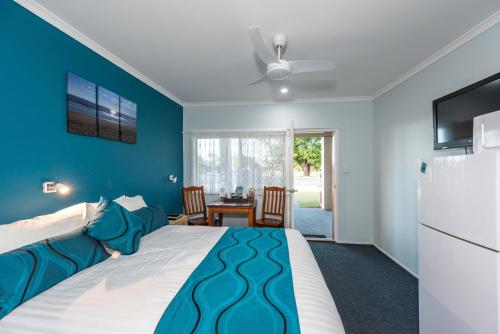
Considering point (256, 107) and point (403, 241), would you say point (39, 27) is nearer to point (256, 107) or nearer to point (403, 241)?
point (256, 107)

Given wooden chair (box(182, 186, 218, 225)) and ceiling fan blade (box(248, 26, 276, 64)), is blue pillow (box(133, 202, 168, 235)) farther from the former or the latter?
ceiling fan blade (box(248, 26, 276, 64))

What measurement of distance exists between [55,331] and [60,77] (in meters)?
1.90

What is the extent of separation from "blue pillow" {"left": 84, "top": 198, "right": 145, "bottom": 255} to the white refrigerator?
7.27 ft

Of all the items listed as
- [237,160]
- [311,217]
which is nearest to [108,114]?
[237,160]

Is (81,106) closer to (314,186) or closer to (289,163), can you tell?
(289,163)

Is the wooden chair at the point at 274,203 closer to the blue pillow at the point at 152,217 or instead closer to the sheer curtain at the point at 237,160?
the sheer curtain at the point at 237,160

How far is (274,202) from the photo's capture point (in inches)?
152

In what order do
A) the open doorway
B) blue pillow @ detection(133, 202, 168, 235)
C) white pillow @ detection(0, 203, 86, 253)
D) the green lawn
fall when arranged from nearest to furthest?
1. white pillow @ detection(0, 203, 86, 253)
2. blue pillow @ detection(133, 202, 168, 235)
3. the open doorway
4. the green lawn

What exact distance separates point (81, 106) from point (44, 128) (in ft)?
1.28

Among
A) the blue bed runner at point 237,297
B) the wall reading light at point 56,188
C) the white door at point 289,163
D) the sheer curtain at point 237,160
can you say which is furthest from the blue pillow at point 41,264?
the white door at point 289,163

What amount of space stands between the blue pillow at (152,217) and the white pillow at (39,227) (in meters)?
0.52

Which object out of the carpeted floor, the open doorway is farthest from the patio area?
the carpeted floor

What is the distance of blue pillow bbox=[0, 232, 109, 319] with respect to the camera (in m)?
1.07

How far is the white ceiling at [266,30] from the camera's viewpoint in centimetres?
169
